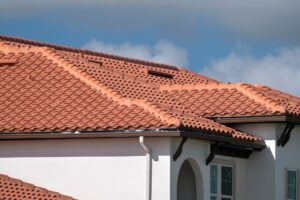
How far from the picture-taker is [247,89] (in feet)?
106

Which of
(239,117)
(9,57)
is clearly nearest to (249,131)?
(239,117)

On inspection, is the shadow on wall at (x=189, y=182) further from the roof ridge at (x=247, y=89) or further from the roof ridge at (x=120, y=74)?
the roof ridge at (x=120, y=74)

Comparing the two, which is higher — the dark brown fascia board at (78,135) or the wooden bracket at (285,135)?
the wooden bracket at (285,135)

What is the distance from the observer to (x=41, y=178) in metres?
29.3

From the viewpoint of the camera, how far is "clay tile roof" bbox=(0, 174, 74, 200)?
2753 cm

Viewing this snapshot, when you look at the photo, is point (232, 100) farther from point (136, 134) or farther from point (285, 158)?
point (136, 134)

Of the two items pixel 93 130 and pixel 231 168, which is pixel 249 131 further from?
pixel 93 130

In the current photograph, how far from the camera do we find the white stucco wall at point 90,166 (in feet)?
90.6

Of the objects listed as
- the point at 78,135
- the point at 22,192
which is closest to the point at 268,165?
the point at 78,135

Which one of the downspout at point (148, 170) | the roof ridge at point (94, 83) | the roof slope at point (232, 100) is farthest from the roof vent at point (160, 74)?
the downspout at point (148, 170)

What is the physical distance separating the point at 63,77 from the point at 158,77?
4.80m

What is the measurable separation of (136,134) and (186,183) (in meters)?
2.88

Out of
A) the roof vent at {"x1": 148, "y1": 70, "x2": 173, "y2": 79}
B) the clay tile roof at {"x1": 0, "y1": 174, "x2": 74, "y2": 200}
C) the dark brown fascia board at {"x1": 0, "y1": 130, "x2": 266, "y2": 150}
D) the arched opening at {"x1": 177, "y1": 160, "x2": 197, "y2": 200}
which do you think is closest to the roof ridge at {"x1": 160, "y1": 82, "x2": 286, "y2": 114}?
the dark brown fascia board at {"x1": 0, "y1": 130, "x2": 266, "y2": 150}

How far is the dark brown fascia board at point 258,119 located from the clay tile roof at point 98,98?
0.66 feet
